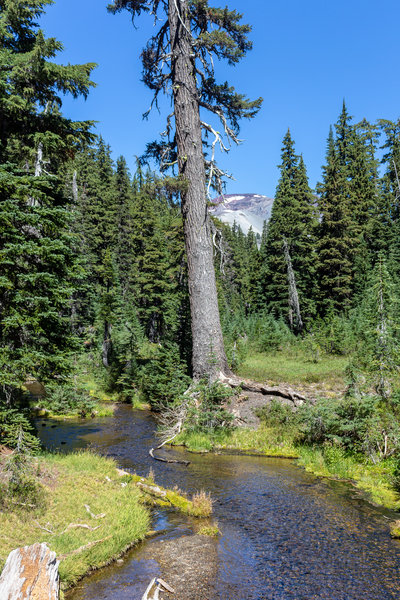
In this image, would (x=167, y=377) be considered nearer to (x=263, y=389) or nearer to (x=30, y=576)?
(x=263, y=389)

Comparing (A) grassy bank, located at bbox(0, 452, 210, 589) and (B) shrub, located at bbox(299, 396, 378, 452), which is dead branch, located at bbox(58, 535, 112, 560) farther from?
(B) shrub, located at bbox(299, 396, 378, 452)

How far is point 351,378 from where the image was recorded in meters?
10.8

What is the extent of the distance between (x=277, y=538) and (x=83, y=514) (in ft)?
10.7

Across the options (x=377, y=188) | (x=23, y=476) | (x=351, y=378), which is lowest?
(x=23, y=476)

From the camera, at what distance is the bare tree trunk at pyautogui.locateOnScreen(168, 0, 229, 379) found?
14242mm

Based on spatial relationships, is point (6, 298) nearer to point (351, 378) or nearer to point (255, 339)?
point (351, 378)

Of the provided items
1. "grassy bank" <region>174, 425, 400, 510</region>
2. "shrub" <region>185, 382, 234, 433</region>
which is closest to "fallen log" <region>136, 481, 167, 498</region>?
"grassy bank" <region>174, 425, 400, 510</region>

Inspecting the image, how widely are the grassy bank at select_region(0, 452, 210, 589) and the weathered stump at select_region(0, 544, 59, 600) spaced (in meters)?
1.19

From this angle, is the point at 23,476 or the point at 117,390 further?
the point at 117,390

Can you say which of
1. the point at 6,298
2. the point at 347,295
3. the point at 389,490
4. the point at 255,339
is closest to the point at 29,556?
the point at 6,298

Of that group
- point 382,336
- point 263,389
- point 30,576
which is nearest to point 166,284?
point 263,389

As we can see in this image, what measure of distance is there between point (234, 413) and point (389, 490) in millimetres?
5616

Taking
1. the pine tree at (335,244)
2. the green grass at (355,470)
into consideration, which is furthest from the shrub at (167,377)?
the pine tree at (335,244)

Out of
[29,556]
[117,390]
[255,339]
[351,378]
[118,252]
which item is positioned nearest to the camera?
[29,556]
